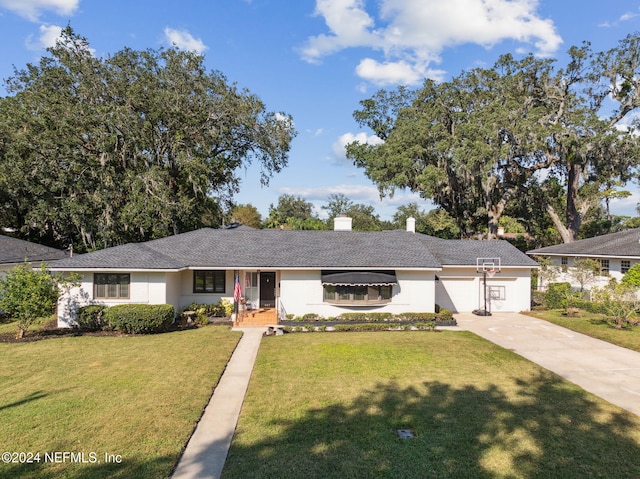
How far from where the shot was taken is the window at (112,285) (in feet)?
54.9

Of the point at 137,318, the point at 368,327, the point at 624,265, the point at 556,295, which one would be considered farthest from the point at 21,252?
the point at 624,265

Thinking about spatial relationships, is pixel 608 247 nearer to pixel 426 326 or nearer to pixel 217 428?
pixel 426 326

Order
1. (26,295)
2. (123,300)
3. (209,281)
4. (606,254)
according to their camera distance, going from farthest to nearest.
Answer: (606,254) < (209,281) < (123,300) < (26,295)

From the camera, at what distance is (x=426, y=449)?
6750 millimetres

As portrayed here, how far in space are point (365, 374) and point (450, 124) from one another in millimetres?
32369

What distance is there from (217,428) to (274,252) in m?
12.9

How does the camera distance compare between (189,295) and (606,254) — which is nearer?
(189,295)

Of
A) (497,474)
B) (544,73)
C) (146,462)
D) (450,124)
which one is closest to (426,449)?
(497,474)

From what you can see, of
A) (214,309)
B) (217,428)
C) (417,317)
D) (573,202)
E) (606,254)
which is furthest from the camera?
(573,202)

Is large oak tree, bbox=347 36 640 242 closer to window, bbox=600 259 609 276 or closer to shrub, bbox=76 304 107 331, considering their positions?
window, bbox=600 259 609 276

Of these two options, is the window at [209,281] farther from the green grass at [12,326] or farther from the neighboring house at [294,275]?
the green grass at [12,326]

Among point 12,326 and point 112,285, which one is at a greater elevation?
point 112,285

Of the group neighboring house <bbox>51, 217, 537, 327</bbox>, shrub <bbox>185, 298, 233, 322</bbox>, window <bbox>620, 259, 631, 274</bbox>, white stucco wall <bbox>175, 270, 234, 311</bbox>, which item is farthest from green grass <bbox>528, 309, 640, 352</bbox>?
white stucco wall <bbox>175, 270, 234, 311</bbox>

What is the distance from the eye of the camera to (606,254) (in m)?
22.6
